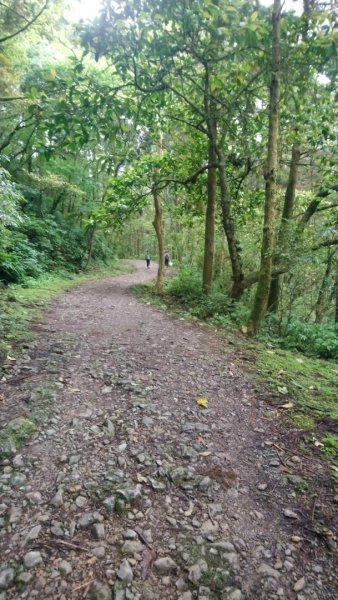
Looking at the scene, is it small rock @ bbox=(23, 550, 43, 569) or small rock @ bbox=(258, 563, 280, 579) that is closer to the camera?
small rock @ bbox=(23, 550, 43, 569)

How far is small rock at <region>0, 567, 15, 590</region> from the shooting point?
1.85 m

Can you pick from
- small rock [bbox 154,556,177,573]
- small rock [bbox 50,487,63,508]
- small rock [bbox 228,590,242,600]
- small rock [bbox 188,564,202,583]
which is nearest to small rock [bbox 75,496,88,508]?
small rock [bbox 50,487,63,508]

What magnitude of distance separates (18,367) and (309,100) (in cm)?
828

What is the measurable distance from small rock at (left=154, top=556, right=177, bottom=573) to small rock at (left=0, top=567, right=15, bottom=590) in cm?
84

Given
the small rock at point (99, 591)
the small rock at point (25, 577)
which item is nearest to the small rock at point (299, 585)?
the small rock at point (99, 591)

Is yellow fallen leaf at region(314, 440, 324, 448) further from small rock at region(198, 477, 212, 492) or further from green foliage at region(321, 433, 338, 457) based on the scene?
small rock at region(198, 477, 212, 492)

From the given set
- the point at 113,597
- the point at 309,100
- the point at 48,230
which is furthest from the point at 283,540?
A: the point at 48,230

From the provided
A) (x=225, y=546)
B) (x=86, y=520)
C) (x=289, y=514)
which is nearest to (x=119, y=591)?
(x=86, y=520)

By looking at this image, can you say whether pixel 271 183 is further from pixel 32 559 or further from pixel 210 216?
pixel 32 559

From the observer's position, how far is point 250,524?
247 cm

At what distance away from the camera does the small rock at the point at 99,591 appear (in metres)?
1.86

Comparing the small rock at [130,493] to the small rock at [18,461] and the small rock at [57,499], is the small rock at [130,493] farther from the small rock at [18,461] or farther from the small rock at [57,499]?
the small rock at [18,461]

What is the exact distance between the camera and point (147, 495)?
8.56ft

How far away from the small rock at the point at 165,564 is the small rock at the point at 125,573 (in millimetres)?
171
